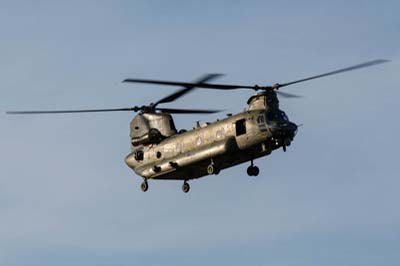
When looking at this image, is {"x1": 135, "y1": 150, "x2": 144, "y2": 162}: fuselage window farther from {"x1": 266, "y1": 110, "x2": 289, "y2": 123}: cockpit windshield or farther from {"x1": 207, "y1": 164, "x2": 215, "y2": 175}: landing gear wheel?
{"x1": 266, "y1": 110, "x2": 289, "y2": 123}: cockpit windshield

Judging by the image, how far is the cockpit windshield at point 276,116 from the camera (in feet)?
293

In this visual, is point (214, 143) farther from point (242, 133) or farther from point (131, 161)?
point (131, 161)

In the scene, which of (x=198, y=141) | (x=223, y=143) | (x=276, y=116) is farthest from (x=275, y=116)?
(x=198, y=141)

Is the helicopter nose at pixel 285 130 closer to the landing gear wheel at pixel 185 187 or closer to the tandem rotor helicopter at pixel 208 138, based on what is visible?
the tandem rotor helicopter at pixel 208 138

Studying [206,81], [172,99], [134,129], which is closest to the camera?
[206,81]

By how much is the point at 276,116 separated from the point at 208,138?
550 centimetres

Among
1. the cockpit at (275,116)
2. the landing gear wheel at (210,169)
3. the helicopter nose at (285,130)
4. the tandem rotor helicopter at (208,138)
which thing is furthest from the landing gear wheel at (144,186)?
the helicopter nose at (285,130)

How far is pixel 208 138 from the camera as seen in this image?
92.2 metres

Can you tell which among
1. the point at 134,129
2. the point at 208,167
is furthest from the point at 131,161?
the point at 208,167

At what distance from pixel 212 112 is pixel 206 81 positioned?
30.1 ft

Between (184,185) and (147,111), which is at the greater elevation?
(147,111)

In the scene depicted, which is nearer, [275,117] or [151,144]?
[275,117]

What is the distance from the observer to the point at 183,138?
9469 centimetres

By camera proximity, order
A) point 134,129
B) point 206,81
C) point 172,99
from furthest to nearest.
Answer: point 134,129, point 172,99, point 206,81
